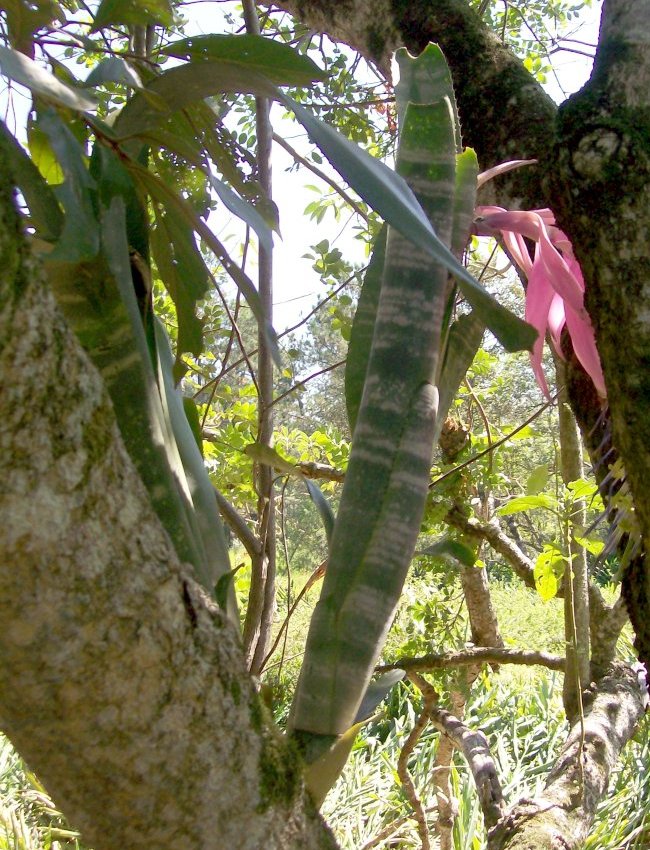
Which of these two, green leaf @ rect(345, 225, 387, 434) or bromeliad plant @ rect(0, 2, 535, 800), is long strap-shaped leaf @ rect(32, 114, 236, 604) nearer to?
bromeliad plant @ rect(0, 2, 535, 800)

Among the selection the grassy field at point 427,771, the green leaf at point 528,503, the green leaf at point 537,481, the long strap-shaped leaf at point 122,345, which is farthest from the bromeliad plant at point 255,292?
the grassy field at point 427,771

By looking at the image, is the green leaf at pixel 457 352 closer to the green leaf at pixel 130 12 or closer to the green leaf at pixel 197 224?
the green leaf at pixel 197 224

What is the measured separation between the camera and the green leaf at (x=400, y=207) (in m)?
0.31

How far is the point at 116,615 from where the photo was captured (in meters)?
0.26

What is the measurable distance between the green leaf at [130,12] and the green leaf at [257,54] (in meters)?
0.07

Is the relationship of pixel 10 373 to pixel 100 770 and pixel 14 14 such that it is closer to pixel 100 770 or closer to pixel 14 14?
pixel 100 770

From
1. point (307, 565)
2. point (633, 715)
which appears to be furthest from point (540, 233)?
point (307, 565)

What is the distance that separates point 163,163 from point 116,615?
20.4 inches

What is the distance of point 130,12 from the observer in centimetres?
53

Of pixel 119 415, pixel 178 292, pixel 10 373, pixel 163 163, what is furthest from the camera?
pixel 163 163

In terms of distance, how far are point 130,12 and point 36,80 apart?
246 millimetres

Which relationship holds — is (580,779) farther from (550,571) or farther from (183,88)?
(183,88)

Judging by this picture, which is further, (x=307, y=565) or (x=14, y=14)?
(x=307, y=565)

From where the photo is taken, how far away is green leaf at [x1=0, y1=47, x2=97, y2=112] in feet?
1.06
